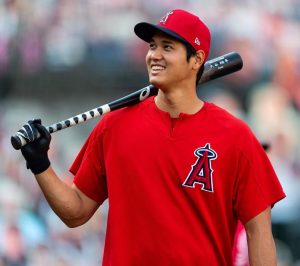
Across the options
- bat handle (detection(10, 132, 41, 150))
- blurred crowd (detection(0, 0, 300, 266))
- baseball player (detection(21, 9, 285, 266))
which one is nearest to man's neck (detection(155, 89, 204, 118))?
baseball player (detection(21, 9, 285, 266))

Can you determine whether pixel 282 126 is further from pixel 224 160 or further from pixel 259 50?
pixel 224 160

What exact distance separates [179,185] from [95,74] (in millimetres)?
5890

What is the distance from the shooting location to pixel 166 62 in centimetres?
421

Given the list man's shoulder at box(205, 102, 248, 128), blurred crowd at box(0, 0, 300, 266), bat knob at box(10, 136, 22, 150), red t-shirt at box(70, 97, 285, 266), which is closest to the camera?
bat knob at box(10, 136, 22, 150)

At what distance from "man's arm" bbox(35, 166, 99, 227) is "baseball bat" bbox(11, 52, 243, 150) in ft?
0.74

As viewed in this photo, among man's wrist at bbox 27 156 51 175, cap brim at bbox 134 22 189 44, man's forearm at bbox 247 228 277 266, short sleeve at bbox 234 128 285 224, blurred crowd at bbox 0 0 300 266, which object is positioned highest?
blurred crowd at bbox 0 0 300 266

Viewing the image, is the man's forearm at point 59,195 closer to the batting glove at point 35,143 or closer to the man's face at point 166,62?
the batting glove at point 35,143

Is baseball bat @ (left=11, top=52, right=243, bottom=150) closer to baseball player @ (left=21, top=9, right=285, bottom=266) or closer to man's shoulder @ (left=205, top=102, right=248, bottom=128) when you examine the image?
baseball player @ (left=21, top=9, right=285, bottom=266)

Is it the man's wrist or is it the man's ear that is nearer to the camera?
the man's wrist

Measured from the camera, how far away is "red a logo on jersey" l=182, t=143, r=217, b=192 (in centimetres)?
418

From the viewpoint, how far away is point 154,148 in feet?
13.9

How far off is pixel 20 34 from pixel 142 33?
5.97 meters

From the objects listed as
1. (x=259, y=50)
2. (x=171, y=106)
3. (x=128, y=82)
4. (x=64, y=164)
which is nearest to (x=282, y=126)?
(x=259, y=50)

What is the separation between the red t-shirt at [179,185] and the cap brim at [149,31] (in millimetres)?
356
